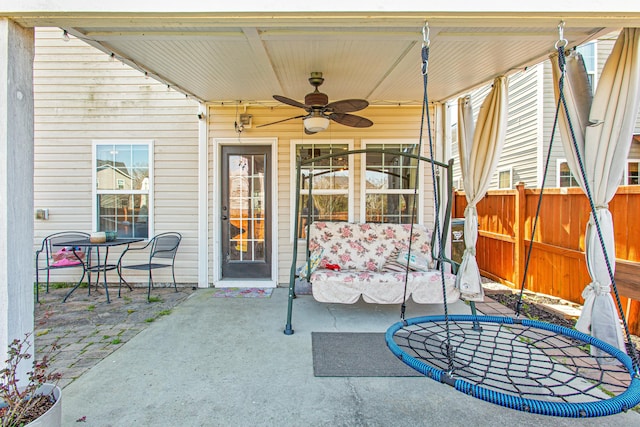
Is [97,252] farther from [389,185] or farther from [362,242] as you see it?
[389,185]

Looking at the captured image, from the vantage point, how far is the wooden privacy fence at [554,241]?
310cm

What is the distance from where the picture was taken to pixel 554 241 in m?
4.20

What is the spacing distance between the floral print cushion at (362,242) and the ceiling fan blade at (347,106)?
1575mm

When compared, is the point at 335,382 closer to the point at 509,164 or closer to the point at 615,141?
the point at 615,141

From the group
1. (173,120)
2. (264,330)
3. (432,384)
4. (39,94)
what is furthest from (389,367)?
(39,94)

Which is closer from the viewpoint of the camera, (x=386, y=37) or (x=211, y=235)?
(x=386, y=37)

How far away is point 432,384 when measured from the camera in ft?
7.80

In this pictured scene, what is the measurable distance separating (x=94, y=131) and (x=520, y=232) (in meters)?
6.38

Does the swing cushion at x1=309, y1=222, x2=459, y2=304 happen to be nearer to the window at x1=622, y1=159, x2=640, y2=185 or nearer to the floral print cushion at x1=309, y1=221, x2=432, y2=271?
the floral print cushion at x1=309, y1=221, x2=432, y2=271

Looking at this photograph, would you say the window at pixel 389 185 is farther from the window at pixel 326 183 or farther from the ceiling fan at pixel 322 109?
the ceiling fan at pixel 322 109

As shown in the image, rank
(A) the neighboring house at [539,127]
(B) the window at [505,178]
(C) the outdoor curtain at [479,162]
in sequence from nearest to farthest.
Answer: (C) the outdoor curtain at [479,162] → (A) the neighboring house at [539,127] → (B) the window at [505,178]

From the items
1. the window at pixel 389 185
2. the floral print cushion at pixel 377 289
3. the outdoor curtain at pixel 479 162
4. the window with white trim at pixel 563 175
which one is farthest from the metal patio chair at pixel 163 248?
the window with white trim at pixel 563 175

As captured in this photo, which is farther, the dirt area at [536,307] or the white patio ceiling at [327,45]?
the dirt area at [536,307]

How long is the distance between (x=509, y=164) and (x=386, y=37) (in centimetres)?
607
